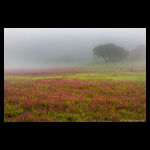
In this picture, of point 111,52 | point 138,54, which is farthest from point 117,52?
point 138,54

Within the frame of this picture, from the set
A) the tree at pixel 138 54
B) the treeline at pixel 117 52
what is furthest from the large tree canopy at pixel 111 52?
the tree at pixel 138 54

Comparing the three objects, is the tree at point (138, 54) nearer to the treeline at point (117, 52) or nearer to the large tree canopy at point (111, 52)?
the treeline at point (117, 52)

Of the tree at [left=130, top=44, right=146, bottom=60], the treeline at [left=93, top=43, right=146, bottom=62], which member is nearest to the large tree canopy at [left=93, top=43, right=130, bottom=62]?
the treeline at [left=93, top=43, right=146, bottom=62]

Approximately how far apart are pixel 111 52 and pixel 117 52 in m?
3.74

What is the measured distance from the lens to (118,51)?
58.9 metres

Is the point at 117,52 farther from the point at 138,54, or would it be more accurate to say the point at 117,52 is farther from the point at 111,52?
the point at 138,54

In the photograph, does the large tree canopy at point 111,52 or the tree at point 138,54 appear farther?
the tree at point 138,54

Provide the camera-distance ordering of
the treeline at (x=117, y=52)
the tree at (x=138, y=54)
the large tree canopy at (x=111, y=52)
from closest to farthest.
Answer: the large tree canopy at (x=111, y=52) < the treeline at (x=117, y=52) < the tree at (x=138, y=54)

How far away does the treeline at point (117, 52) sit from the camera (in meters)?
58.4
